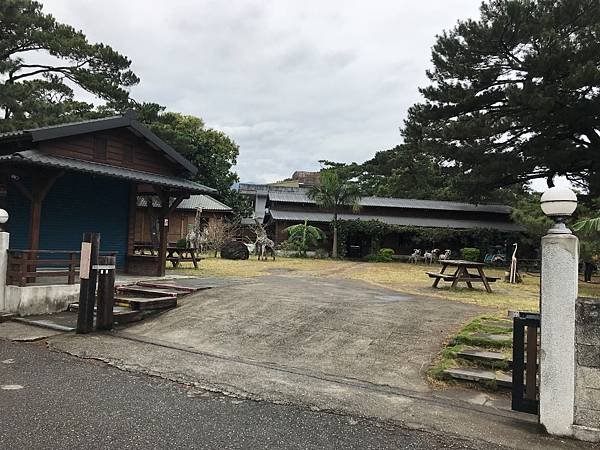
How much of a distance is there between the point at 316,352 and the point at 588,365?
311 cm

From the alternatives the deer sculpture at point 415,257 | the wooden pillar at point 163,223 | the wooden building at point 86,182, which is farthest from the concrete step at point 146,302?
the deer sculpture at point 415,257

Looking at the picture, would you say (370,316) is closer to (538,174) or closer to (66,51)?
(538,174)

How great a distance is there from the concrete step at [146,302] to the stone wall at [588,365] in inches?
254

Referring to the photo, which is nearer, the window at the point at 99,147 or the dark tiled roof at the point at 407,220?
the window at the point at 99,147

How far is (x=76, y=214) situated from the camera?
11352 mm

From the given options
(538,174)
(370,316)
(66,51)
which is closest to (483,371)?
(370,316)

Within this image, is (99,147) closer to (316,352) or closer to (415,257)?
(316,352)

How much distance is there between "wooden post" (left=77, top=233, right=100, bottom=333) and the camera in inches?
269

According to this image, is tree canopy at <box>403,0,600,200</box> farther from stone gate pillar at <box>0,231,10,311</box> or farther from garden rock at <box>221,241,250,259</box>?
stone gate pillar at <box>0,231,10,311</box>

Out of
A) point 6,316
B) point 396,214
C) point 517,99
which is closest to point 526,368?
point 6,316

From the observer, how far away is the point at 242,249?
21.0 m

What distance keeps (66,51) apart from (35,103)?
113 inches

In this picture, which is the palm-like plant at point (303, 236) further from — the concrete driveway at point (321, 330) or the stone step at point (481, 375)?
the stone step at point (481, 375)

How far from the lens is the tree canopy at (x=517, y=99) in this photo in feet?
57.1
